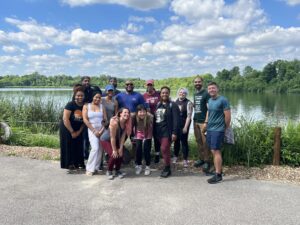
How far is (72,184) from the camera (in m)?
5.37

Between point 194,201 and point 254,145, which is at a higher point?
point 254,145

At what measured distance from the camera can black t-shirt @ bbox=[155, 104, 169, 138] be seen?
237 inches

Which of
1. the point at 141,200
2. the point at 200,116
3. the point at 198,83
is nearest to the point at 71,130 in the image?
the point at 141,200

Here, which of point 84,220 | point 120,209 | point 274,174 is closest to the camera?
point 84,220

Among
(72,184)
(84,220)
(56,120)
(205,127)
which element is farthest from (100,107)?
(56,120)

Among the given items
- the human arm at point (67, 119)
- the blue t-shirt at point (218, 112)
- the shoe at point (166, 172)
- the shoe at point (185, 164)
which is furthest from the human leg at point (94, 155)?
the blue t-shirt at point (218, 112)

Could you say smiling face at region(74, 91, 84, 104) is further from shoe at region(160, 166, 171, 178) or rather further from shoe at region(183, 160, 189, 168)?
shoe at region(183, 160, 189, 168)

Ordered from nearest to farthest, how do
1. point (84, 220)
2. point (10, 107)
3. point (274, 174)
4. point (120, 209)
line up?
1. point (84, 220)
2. point (120, 209)
3. point (274, 174)
4. point (10, 107)

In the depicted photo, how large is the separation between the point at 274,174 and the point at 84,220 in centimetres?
370

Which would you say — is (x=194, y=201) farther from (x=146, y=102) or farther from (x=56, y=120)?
(x=56, y=120)

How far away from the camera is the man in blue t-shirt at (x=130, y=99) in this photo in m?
6.38

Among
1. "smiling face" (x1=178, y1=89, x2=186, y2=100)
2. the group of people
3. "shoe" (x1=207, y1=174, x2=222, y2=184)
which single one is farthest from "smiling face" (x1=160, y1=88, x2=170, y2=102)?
"shoe" (x1=207, y1=174, x2=222, y2=184)

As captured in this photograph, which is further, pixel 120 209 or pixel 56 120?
pixel 56 120

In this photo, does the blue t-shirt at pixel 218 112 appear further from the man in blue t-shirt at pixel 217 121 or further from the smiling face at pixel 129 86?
the smiling face at pixel 129 86
